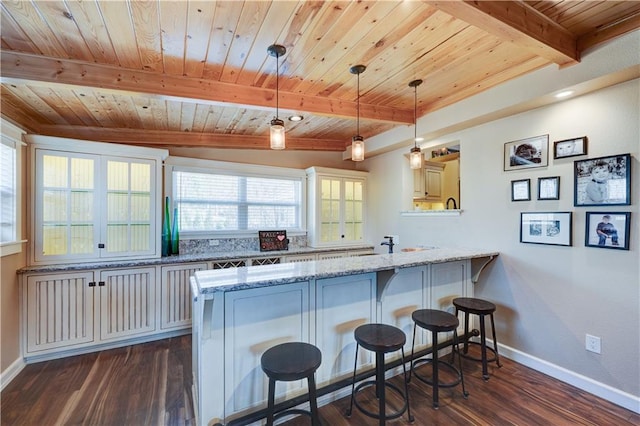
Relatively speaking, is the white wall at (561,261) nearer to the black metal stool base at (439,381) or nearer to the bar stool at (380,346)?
the black metal stool base at (439,381)

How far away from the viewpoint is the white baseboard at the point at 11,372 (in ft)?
7.42

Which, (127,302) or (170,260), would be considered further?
(170,260)

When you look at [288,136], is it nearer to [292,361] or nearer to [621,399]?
[292,361]

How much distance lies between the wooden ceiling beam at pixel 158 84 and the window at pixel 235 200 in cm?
156

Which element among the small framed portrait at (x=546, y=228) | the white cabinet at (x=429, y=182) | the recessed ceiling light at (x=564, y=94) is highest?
the recessed ceiling light at (x=564, y=94)

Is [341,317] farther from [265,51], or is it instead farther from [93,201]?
[93,201]

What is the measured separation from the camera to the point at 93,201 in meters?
2.94

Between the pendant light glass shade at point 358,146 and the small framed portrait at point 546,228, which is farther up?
the pendant light glass shade at point 358,146

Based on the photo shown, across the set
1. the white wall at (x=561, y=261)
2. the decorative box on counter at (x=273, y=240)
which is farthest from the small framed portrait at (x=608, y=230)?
the decorative box on counter at (x=273, y=240)

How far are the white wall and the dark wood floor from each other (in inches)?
9.4

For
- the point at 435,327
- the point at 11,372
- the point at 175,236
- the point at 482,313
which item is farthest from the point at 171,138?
the point at 482,313

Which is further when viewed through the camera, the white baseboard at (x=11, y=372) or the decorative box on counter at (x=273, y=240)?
the decorative box on counter at (x=273, y=240)

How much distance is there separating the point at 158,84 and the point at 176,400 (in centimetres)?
243

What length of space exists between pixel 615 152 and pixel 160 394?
3.92 meters
